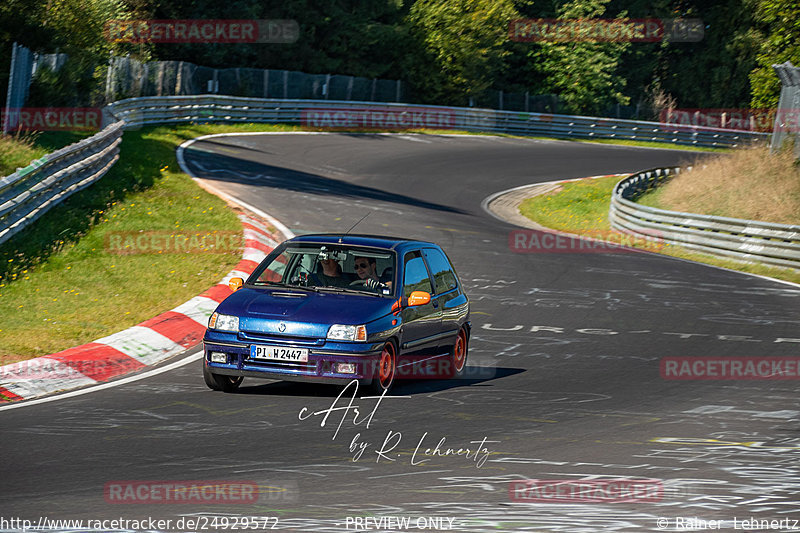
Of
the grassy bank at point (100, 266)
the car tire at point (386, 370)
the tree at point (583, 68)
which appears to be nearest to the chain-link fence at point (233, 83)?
the tree at point (583, 68)

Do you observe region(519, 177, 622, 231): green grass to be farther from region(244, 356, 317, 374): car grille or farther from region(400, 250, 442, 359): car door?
region(244, 356, 317, 374): car grille

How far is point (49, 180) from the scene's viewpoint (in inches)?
713

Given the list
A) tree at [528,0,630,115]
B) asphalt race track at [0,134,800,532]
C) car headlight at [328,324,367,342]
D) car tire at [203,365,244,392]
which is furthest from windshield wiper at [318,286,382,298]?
tree at [528,0,630,115]

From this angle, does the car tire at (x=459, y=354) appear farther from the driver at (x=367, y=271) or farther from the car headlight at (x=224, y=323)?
the car headlight at (x=224, y=323)

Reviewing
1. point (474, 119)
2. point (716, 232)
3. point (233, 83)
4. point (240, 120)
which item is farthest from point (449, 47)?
point (716, 232)

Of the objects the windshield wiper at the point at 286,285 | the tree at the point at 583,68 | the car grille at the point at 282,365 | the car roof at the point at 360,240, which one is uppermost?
the tree at the point at 583,68

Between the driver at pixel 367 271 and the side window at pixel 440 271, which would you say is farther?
the side window at pixel 440 271

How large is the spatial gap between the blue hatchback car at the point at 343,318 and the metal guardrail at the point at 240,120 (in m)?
6.92

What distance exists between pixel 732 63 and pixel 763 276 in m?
53.3

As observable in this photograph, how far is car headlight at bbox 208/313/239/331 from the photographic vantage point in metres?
9.48

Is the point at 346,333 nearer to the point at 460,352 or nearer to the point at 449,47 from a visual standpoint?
the point at 460,352

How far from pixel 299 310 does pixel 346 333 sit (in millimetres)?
498

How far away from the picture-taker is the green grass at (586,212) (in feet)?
77.2

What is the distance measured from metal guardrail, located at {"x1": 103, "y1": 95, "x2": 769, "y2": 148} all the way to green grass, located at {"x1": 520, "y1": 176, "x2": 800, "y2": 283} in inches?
370
